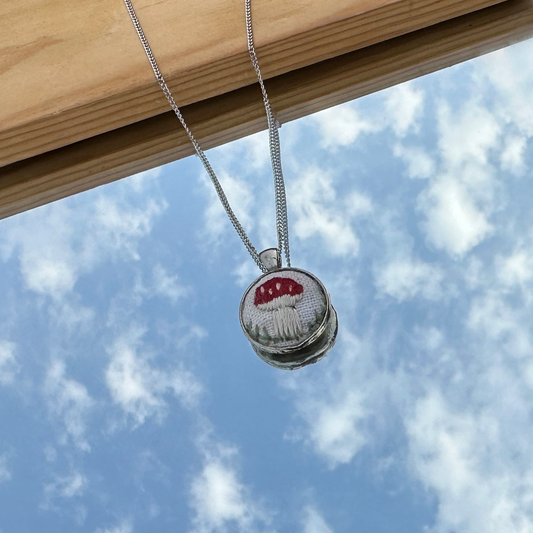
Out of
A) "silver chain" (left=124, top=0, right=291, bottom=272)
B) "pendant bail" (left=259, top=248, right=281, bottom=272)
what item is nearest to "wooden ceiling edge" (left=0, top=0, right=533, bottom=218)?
"silver chain" (left=124, top=0, right=291, bottom=272)

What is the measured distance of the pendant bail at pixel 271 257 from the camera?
69 cm

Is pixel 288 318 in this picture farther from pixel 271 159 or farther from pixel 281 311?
pixel 271 159

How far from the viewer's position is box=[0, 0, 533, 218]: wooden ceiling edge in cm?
66

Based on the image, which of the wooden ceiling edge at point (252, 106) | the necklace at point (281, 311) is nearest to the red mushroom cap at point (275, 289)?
the necklace at point (281, 311)

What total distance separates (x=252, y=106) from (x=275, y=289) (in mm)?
190

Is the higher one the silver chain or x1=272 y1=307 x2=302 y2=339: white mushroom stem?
the silver chain

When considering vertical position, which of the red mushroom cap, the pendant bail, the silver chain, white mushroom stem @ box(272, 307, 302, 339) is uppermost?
the silver chain

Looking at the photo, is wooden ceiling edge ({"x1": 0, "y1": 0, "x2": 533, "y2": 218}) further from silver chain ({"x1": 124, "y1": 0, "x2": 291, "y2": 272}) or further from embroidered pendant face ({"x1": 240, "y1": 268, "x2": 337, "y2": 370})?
embroidered pendant face ({"x1": 240, "y1": 268, "x2": 337, "y2": 370})

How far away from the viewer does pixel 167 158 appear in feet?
2.25

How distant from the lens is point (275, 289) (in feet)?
2.10

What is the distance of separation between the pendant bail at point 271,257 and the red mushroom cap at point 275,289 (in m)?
0.04

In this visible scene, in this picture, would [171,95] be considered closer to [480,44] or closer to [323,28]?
[323,28]

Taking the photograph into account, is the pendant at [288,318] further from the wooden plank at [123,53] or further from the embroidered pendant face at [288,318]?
the wooden plank at [123,53]

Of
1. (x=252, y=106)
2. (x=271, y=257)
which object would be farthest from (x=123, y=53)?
(x=271, y=257)
